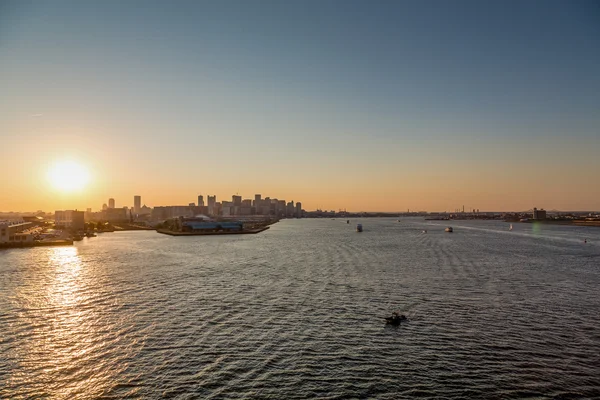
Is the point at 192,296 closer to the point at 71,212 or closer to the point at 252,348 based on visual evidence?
the point at 252,348

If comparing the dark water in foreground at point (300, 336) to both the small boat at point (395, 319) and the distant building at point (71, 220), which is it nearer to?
the small boat at point (395, 319)

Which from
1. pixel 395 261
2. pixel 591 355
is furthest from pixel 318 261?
pixel 591 355

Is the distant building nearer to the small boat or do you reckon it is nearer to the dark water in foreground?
the dark water in foreground

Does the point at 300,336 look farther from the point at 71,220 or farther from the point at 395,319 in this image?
the point at 71,220

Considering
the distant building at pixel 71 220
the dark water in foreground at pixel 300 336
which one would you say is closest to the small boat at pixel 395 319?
the dark water in foreground at pixel 300 336

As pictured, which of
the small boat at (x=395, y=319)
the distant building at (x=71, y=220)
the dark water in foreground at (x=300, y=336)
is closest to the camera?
the dark water in foreground at (x=300, y=336)

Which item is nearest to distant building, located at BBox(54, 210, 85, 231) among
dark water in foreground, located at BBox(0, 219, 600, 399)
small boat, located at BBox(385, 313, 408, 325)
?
dark water in foreground, located at BBox(0, 219, 600, 399)
